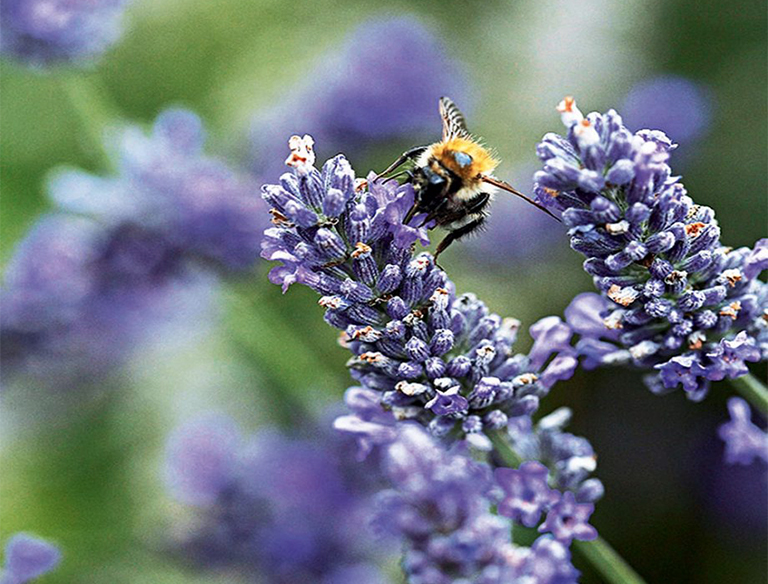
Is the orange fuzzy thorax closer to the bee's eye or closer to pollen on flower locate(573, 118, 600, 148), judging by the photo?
the bee's eye

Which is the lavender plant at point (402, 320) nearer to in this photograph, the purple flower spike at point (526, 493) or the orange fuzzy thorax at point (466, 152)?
the purple flower spike at point (526, 493)

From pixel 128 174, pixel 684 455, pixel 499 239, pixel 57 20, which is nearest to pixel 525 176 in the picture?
pixel 499 239

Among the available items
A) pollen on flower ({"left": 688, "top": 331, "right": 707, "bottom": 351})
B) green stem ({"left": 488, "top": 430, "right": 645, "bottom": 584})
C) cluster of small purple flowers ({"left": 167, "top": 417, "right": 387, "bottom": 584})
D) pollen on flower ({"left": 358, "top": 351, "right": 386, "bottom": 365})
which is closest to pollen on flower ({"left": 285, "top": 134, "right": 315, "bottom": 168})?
pollen on flower ({"left": 358, "top": 351, "right": 386, "bottom": 365})

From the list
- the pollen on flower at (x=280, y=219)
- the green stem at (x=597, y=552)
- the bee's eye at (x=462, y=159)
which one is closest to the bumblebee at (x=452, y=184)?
the bee's eye at (x=462, y=159)

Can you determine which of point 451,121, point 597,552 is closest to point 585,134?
point 451,121

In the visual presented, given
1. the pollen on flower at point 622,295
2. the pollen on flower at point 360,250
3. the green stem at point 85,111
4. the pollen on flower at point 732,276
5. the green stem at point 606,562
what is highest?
the green stem at point 85,111

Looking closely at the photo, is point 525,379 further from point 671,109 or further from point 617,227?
point 671,109
